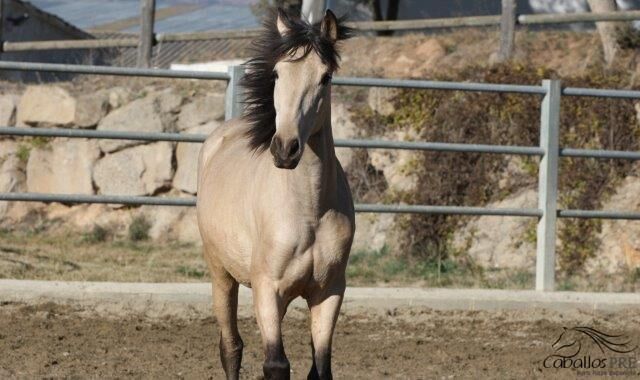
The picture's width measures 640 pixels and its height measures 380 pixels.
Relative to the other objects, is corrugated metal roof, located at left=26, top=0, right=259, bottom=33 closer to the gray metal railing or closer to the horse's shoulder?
the gray metal railing

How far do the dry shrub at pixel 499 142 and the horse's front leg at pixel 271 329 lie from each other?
17.5 feet

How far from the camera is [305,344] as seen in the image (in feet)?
20.8

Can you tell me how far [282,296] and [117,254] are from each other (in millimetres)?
5651

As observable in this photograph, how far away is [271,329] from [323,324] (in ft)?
0.75

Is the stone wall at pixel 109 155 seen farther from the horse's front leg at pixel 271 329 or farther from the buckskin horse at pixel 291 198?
the horse's front leg at pixel 271 329

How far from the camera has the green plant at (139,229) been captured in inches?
429

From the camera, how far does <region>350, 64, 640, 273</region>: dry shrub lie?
368 inches

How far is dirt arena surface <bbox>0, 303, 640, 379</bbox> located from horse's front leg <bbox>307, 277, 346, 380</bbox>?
102 centimetres

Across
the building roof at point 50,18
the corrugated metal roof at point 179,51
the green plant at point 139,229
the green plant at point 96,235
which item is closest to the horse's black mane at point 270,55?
the green plant at point 96,235

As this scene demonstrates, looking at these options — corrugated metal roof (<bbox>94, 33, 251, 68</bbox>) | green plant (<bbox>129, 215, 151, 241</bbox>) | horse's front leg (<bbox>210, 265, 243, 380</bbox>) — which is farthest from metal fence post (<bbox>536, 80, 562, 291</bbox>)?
corrugated metal roof (<bbox>94, 33, 251, 68</bbox>)

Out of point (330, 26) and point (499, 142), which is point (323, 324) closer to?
point (330, 26)

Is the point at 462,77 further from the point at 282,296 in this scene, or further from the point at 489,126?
the point at 282,296

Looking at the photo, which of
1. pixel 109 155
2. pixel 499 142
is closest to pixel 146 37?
pixel 109 155

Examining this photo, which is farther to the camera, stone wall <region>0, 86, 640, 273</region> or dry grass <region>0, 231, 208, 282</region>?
stone wall <region>0, 86, 640, 273</region>
